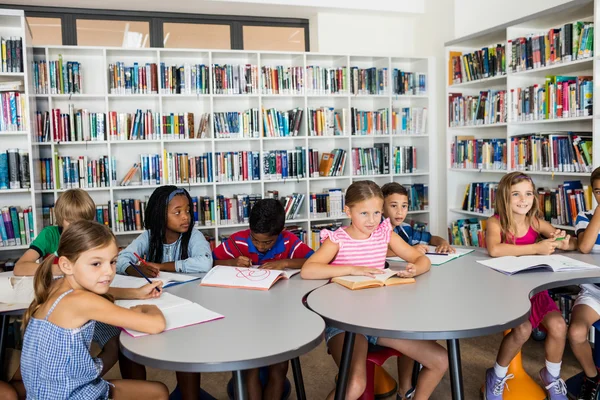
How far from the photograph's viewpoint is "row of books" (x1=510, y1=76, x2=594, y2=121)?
355 cm

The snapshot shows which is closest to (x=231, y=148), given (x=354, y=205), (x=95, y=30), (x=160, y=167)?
(x=160, y=167)

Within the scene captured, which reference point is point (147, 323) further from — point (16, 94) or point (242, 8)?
point (242, 8)

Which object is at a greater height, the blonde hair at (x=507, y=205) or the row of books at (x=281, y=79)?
the row of books at (x=281, y=79)

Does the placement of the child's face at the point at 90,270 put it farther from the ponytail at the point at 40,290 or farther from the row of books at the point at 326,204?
the row of books at the point at 326,204

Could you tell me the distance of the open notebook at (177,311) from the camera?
5.54 ft

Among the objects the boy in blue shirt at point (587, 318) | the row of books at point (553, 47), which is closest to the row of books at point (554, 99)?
the row of books at point (553, 47)

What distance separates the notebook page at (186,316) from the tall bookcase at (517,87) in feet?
8.89

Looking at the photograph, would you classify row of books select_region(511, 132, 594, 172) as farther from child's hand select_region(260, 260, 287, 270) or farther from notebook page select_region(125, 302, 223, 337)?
notebook page select_region(125, 302, 223, 337)

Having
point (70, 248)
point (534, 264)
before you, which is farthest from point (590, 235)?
point (70, 248)

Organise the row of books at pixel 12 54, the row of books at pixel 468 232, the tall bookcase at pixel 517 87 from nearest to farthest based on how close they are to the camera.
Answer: the tall bookcase at pixel 517 87 → the row of books at pixel 12 54 → the row of books at pixel 468 232

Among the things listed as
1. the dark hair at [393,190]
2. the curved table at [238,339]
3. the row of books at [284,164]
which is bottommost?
the curved table at [238,339]

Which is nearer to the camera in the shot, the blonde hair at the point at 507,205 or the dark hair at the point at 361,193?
the dark hair at the point at 361,193

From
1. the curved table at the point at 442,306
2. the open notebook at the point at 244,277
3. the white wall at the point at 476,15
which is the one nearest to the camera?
the curved table at the point at 442,306

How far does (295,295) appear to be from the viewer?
2.03m
